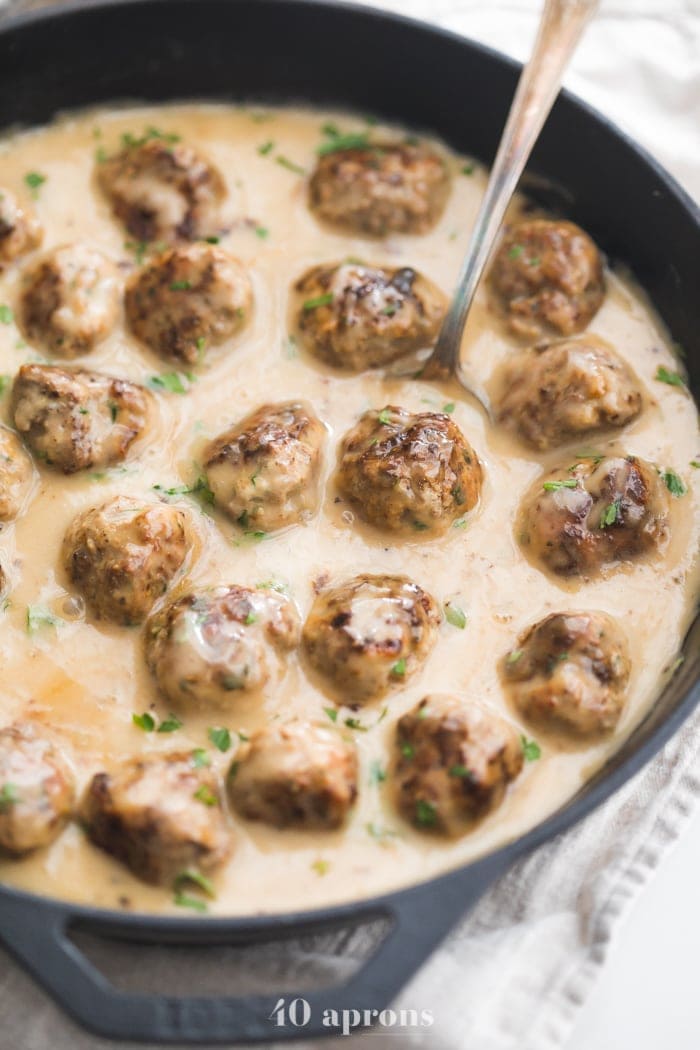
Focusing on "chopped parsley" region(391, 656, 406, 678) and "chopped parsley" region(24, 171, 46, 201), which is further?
"chopped parsley" region(24, 171, 46, 201)

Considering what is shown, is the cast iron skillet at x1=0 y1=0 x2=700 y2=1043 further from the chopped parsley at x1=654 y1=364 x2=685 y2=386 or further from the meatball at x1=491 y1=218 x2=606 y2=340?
the meatball at x1=491 y1=218 x2=606 y2=340

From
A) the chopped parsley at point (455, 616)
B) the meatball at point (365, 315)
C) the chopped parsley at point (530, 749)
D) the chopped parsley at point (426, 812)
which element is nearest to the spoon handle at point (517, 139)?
the meatball at point (365, 315)

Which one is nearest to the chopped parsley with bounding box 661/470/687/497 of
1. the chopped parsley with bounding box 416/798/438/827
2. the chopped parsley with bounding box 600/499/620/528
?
the chopped parsley with bounding box 600/499/620/528

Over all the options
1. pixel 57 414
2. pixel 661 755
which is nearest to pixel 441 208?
pixel 57 414

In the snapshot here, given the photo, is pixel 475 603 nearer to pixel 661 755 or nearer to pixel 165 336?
pixel 661 755

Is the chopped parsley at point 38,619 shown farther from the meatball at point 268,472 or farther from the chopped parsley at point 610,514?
the chopped parsley at point 610,514

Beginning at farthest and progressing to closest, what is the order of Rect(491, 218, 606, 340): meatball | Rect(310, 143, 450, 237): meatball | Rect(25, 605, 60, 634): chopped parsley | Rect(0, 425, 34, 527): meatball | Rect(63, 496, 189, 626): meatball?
Rect(310, 143, 450, 237): meatball, Rect(491, 218, 606, 340): meatball, Rect(0, 425, 34, 527): meatball, Rect(25, 605, 60, 634): chopped parsley, Rect(63, 496, 189, 626): meatball

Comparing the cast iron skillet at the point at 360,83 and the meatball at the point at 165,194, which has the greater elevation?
the cast iron skillet at the point at 360,83
